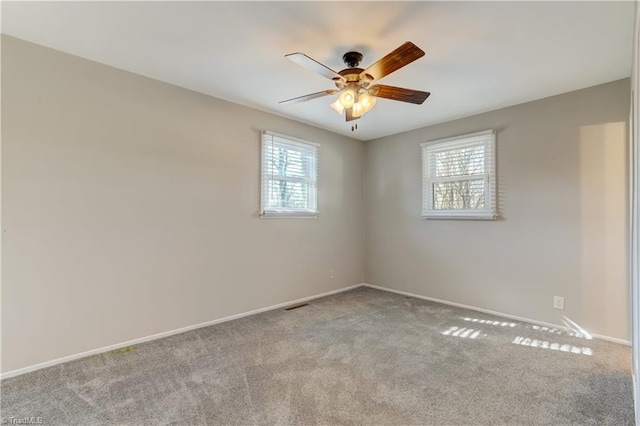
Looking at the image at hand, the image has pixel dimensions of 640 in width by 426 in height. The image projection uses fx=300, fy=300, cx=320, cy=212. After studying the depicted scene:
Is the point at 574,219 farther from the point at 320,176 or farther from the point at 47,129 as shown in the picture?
the point at 47,129

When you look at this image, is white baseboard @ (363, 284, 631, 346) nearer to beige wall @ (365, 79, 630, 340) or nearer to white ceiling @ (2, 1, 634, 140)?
beige wall @ (365, 79, 630, 340)

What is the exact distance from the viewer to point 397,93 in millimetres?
2334

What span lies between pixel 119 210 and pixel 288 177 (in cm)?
192

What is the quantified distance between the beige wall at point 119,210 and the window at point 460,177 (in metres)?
2.04

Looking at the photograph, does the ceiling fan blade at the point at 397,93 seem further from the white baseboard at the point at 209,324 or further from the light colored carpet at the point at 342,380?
the white baseboard at the point at 209,324

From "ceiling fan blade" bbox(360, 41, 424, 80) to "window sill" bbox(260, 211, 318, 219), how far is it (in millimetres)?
2035

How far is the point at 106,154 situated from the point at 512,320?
14.3 ft

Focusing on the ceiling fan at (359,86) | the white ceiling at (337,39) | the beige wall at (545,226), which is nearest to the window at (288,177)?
the white ceiling at (337,39)

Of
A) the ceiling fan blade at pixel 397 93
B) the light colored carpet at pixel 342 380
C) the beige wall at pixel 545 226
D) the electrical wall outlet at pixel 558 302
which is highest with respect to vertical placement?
the ceiling fan blade at pixel 397 93

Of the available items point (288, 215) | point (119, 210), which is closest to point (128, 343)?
point (119, 210)

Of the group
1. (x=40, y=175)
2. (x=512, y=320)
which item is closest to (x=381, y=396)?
(x=512, y=320)

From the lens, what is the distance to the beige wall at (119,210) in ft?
7.24

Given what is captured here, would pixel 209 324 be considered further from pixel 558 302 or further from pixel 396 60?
pixel 558 302

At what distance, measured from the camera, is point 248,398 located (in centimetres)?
190
